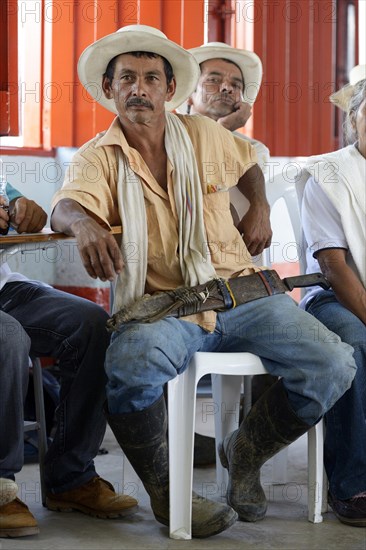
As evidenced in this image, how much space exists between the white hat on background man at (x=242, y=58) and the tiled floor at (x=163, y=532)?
1.82m

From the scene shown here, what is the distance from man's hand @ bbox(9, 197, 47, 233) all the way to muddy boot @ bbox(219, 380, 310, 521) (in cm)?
96

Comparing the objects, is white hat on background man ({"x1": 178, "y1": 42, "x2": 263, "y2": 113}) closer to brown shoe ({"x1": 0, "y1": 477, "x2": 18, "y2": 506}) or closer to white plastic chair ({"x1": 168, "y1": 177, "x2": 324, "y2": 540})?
white plastic chair ({"x1": 168, "y1": 177, "x2": 324, "y2": 540})

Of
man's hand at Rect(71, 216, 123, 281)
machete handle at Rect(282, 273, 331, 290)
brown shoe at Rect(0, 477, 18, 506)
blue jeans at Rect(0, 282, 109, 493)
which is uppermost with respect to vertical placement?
man's hand at Rect(71, 216, 123, 281)

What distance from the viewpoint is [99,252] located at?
3.13m

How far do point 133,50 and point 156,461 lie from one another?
1.44 metres

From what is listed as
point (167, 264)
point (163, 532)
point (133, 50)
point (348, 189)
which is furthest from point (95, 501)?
point (133, 50)

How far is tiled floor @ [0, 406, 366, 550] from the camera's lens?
3246 millimetres

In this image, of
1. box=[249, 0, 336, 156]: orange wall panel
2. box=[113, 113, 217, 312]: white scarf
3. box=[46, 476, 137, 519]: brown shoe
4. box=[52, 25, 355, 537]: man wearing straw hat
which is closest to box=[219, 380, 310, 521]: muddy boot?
box=[52, 25, 355, 537]: man wearing straw hat

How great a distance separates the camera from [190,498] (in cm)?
329

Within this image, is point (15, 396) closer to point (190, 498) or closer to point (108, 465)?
point (190, 498)

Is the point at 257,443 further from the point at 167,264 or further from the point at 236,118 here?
the point at 236,118

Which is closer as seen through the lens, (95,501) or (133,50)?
(95,501)


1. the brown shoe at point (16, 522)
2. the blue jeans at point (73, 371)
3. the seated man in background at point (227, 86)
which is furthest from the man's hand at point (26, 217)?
the seated man in background at point (227, 86)

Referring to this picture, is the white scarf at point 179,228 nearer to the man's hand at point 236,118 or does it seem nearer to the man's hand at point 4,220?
the man's hand at point 4,220
